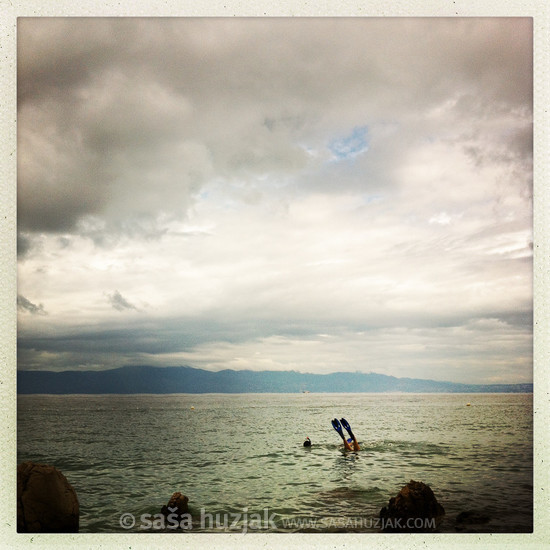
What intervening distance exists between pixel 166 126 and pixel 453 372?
15.2 ft

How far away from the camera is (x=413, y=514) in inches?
143

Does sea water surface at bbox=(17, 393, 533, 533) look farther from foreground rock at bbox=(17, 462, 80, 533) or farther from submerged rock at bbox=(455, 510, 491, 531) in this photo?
A: foreground rock at bbox=(17, 462, 80, 533)

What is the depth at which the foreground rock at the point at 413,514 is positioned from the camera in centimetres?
362

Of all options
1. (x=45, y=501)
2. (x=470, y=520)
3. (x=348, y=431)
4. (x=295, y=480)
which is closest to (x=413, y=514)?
(x=470, y=520)

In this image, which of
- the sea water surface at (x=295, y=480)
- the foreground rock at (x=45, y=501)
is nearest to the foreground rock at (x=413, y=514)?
the sea water surface at (x=295, y=480)

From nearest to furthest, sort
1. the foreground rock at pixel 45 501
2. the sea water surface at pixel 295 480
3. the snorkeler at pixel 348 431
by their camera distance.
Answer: the foreground rock at pixel 45 501
the sea water surface at pixel 295 480
the snorkeler at pixel 348 431

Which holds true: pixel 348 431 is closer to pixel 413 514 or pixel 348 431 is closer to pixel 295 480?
pixel 295 480

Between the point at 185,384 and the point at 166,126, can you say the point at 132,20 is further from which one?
the point at 185,384

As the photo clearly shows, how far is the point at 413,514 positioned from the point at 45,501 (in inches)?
125

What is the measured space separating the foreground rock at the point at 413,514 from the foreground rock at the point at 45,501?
8.96 ft

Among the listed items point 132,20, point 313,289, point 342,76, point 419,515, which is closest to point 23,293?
point 132,20

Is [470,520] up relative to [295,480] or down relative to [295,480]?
up

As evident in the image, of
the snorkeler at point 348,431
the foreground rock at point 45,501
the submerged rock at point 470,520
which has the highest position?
the foreground rock at point 45,501

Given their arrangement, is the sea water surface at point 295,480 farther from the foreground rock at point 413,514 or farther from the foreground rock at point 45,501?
the foreground rock at point 45,501
